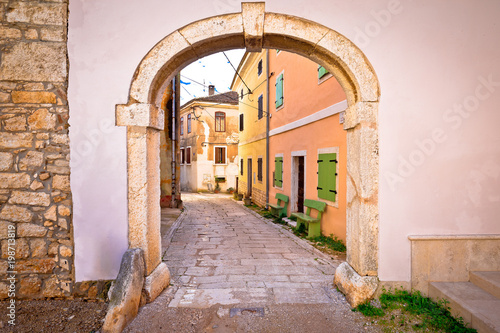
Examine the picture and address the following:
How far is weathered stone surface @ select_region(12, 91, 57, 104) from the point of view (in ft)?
9.68

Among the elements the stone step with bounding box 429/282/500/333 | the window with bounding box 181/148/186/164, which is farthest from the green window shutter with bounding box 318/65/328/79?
the window with bounding box 181/148/186/164

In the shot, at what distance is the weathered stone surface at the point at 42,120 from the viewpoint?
9.72 ft

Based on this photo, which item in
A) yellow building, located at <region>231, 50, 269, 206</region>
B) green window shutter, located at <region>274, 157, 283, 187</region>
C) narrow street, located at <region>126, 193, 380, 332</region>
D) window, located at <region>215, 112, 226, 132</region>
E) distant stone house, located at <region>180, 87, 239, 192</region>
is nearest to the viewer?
narrow street, located at <region>126, 193, 380, 332</region>

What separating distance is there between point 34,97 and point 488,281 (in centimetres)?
522

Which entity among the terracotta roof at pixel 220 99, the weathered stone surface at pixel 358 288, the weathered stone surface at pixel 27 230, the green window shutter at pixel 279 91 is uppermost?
the terracotta roof at pixel 220 99

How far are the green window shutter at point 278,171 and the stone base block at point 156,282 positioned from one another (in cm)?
668

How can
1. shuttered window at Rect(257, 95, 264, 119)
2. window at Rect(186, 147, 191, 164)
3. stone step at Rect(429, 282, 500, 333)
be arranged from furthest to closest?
window at Rect(186, 147, 191, 164) < shuttered window at Rect(257, 95, 264, 119) < stone step at Rect(429, 282, 500, 333)

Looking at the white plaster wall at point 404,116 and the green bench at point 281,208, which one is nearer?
the white plaster wall at point 404,116

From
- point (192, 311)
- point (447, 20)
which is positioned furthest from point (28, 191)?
point (447, 20)

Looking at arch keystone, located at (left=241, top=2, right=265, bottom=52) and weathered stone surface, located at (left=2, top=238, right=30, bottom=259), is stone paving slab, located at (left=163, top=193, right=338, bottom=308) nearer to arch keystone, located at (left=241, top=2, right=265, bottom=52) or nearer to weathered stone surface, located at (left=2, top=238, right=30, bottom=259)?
weathered stone surface, located at (left=2, top=238, right=30, bottom=259)

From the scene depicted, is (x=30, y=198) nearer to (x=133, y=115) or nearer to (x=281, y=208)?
(x=133, y=115)

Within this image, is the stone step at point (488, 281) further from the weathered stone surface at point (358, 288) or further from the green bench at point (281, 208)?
the green bench at point (281, 208)

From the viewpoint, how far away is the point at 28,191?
2967mm

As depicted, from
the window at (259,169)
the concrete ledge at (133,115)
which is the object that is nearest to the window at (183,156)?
the window at (259,169)
